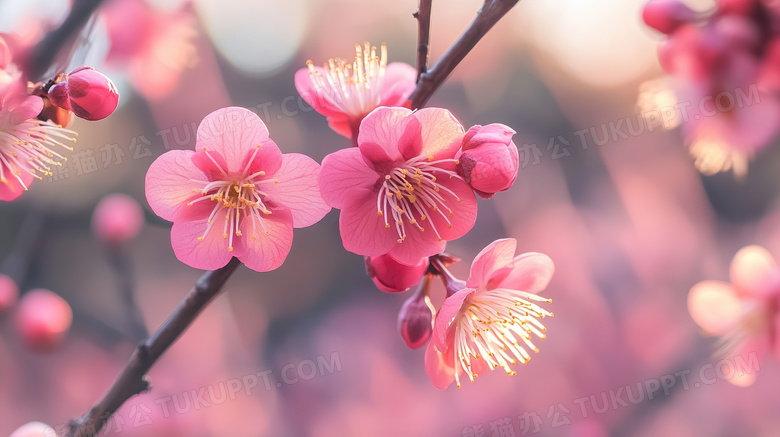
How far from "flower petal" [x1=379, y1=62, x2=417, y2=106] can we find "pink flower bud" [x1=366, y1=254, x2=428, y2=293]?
18 cm

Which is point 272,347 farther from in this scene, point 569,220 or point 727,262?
point 727,262

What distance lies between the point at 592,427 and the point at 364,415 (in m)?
0.76

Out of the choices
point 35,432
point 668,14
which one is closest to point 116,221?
point 35,432

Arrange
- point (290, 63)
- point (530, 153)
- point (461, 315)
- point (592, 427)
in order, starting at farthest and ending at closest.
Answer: point (290, 63) → point (530, 153) → point (592, 427) → point (461, 315)

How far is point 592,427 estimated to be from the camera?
1510 mm

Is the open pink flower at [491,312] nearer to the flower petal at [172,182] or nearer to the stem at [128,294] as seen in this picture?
the flower petal at [172,182]

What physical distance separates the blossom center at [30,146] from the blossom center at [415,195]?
325 millimetres

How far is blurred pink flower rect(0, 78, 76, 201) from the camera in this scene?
1.53ft

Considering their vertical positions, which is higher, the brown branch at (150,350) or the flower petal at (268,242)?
the flower petal at (268,242)

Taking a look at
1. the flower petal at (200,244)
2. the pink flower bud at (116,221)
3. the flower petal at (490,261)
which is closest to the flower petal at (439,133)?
the flower petal at (490,261)

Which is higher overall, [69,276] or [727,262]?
[727,262]

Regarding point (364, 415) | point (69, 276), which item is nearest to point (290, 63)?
point (69, 276)

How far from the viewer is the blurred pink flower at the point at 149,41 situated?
1.40 m

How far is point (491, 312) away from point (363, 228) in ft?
0.73
